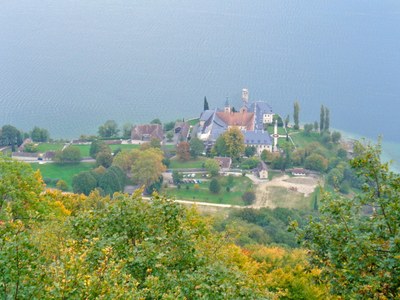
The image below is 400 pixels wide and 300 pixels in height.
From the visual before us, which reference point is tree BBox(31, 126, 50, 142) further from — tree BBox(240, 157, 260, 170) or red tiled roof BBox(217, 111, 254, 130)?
tree BBox(240, 157, 260, 170)

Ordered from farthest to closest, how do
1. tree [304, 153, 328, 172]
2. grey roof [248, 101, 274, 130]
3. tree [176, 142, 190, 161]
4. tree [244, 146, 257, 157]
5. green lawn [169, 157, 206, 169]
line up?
grey roof [248, 101, 274, 130] → tree [244, 146, 257, 157] → tree [176, 142, 190, 161] → green lawn [169, 157, 206, 169] → tree [304, 153, 328, 172]

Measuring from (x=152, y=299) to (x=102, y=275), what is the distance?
0.35 meters

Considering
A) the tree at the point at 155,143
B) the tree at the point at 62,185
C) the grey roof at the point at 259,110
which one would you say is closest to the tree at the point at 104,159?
the tree at the point at 155,143

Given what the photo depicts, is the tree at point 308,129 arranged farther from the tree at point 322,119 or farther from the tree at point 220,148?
the tree at point 220,148

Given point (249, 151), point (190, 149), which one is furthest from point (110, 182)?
point (249, 151)

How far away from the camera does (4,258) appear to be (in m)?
2.48

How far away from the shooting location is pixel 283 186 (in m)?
14.6

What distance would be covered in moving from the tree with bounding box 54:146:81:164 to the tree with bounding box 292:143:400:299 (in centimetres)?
1316

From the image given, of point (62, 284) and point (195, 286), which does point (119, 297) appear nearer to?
point (62, 284)

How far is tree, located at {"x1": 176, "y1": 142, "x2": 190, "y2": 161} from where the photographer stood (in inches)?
631

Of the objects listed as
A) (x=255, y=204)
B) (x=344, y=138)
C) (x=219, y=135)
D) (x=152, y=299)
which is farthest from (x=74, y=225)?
(x=344, y=138)

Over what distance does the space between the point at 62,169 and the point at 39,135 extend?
7.06ft

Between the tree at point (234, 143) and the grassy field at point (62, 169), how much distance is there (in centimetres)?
437

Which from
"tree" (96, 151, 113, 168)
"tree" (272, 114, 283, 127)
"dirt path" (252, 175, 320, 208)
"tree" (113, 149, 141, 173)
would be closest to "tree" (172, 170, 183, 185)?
"tree" (113, 149, 141, 173)
